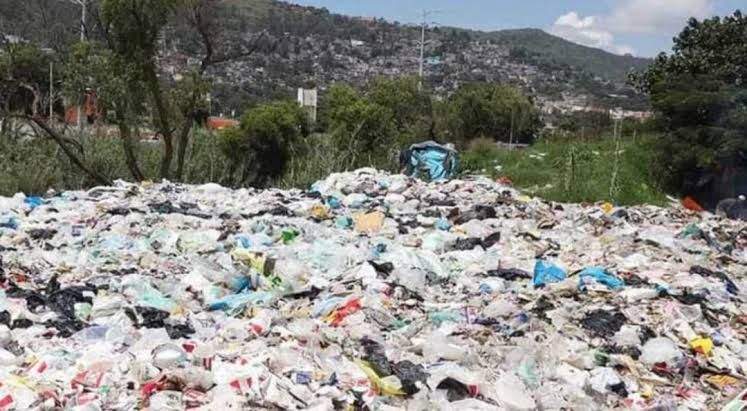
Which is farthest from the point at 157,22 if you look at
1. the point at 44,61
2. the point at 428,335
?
the point at 428,335

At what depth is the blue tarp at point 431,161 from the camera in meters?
11.8

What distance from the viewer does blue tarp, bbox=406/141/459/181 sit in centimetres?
1180

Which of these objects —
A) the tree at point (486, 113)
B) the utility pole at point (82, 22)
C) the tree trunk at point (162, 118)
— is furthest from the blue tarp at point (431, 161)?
the tree at point (486, 113)

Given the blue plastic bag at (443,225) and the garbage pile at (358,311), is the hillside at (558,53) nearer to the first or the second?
the blue plastic bag at (443,225)

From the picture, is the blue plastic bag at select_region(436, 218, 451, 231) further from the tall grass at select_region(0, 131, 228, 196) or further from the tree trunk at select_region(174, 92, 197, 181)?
the tall grass at select_region(0, 131, 228, 196)

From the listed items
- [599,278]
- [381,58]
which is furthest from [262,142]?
[381,58]

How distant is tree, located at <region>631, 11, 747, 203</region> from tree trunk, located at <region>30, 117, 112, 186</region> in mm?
8549

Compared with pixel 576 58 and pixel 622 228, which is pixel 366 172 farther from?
pixel 576 58

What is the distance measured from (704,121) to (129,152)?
28.4ft

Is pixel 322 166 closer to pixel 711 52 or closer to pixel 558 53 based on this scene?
pixel 711 52

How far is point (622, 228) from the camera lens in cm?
725

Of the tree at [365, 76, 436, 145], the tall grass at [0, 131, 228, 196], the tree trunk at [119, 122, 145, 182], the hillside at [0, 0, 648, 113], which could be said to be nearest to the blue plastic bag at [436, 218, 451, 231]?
the tree trunk at [119, 122, 145, 182]

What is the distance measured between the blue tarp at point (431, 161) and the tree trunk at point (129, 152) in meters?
3.92

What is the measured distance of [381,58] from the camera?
5044 cm
